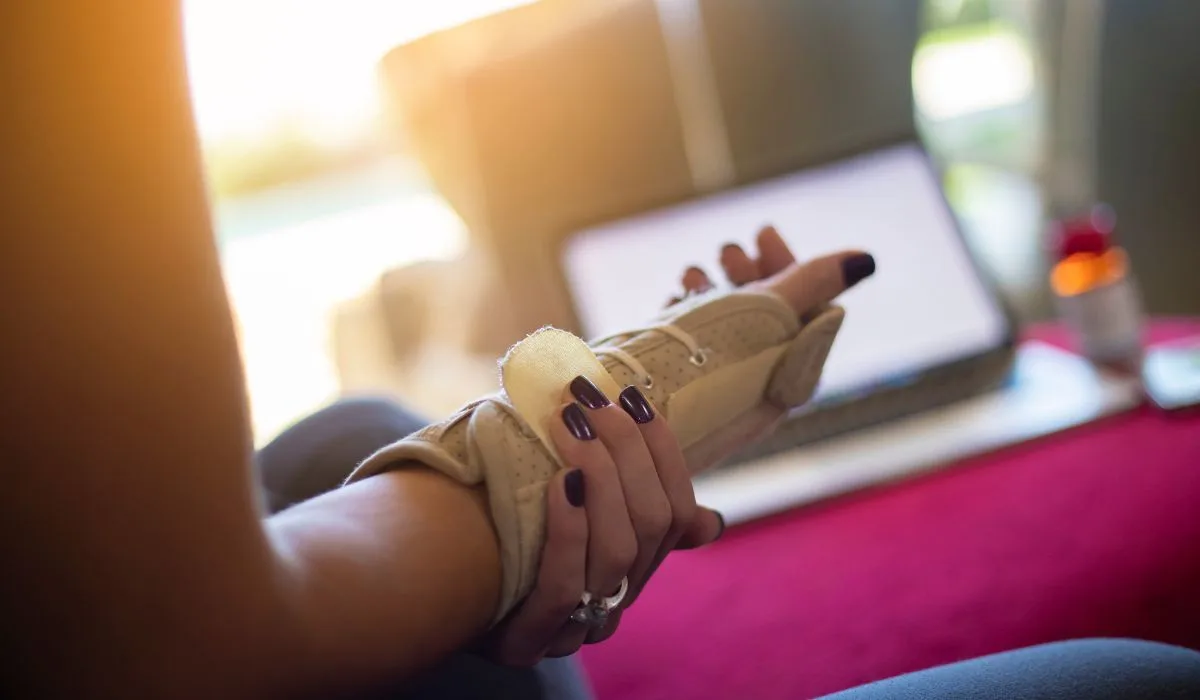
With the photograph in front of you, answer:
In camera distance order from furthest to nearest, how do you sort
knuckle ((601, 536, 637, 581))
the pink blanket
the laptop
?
1. the laptop
2. the pink blanket
3. knuckle ((601, 536, 637, 581))

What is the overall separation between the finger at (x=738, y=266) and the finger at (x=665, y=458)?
260mm

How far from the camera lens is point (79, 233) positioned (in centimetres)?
26

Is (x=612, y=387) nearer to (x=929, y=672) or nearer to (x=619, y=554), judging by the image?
(x=619, y=554)

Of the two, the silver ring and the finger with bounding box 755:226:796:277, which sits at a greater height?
the finger with bounding box 755:226:796:277

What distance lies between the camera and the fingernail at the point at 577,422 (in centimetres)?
47

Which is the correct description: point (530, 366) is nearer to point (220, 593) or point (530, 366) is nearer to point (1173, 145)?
point (220, 593)

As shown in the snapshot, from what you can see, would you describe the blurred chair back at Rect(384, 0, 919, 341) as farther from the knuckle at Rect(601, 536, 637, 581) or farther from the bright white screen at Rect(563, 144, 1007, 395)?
the knuckle at Rect(601, 536, 637, 581)

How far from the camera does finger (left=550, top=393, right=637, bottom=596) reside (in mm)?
457

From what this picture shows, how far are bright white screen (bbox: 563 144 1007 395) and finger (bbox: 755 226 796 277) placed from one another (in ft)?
1.20

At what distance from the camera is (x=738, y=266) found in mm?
729

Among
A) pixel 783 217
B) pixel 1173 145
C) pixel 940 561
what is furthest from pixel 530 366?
pixel 1173 145

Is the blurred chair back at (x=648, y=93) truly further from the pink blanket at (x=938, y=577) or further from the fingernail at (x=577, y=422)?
the fingernail at (x=577, y=422)

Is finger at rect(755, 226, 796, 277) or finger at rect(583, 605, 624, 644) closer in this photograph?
finger at rect(583, 605, 624, 644)

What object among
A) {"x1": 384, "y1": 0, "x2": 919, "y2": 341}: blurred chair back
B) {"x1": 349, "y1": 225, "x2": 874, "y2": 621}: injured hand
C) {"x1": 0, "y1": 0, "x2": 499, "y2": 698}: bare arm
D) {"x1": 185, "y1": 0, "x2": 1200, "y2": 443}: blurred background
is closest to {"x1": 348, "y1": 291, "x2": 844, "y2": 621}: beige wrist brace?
{"x1": 349, "y1": 225, "x2": 874, "y2": 621}: injured hand
